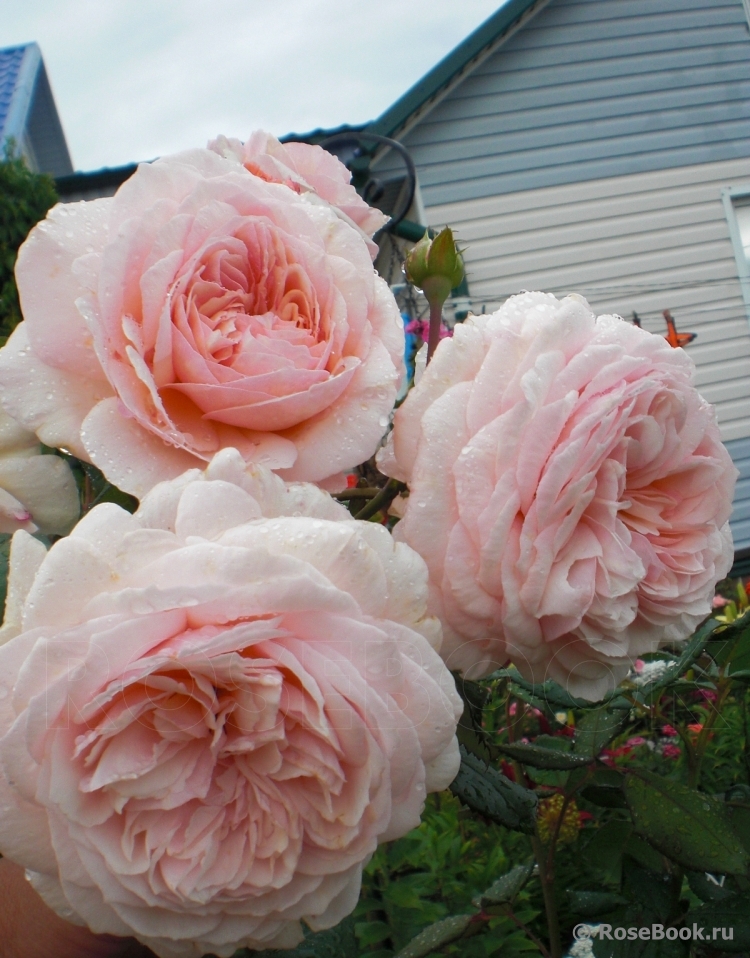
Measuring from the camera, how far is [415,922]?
4.47ft

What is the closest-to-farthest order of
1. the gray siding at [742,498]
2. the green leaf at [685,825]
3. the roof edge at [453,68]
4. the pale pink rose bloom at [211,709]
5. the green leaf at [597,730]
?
the pale pink rose bloom at [211,709] < the green leaf at [685,825] < the green leaf at [597,730] < the roof edge at [453,68] < the gray siding at [742,498]

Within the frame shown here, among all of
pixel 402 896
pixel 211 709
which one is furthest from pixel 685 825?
pixel 402 896

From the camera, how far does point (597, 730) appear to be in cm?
117

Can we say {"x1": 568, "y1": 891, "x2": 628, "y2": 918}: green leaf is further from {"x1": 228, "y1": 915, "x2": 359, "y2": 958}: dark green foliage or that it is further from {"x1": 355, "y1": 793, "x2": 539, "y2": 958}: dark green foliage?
{"x1": 228, "y1": 915, "x2": 359, "y2": 958}: dark green foliage

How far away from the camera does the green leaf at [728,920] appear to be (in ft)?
3.02

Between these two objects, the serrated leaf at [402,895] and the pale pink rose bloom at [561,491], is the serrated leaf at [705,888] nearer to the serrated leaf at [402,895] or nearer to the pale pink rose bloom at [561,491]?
the serrated leaf at [402,895]

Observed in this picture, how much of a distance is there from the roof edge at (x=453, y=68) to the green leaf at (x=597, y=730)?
432 centimetres

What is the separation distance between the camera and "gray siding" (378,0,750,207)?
209 inches

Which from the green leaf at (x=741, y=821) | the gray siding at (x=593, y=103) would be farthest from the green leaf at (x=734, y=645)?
the gray siding at (x=593, y=103)

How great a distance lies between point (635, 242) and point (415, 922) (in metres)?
5.16

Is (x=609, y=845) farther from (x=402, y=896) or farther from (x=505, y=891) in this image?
(x=402, y=896)

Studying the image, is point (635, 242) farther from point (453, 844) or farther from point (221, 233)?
Result: point (221, 233)

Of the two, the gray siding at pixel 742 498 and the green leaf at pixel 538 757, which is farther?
the gray siding at pixel 742 498

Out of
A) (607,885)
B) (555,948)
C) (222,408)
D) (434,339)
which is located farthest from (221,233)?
(607,885)
